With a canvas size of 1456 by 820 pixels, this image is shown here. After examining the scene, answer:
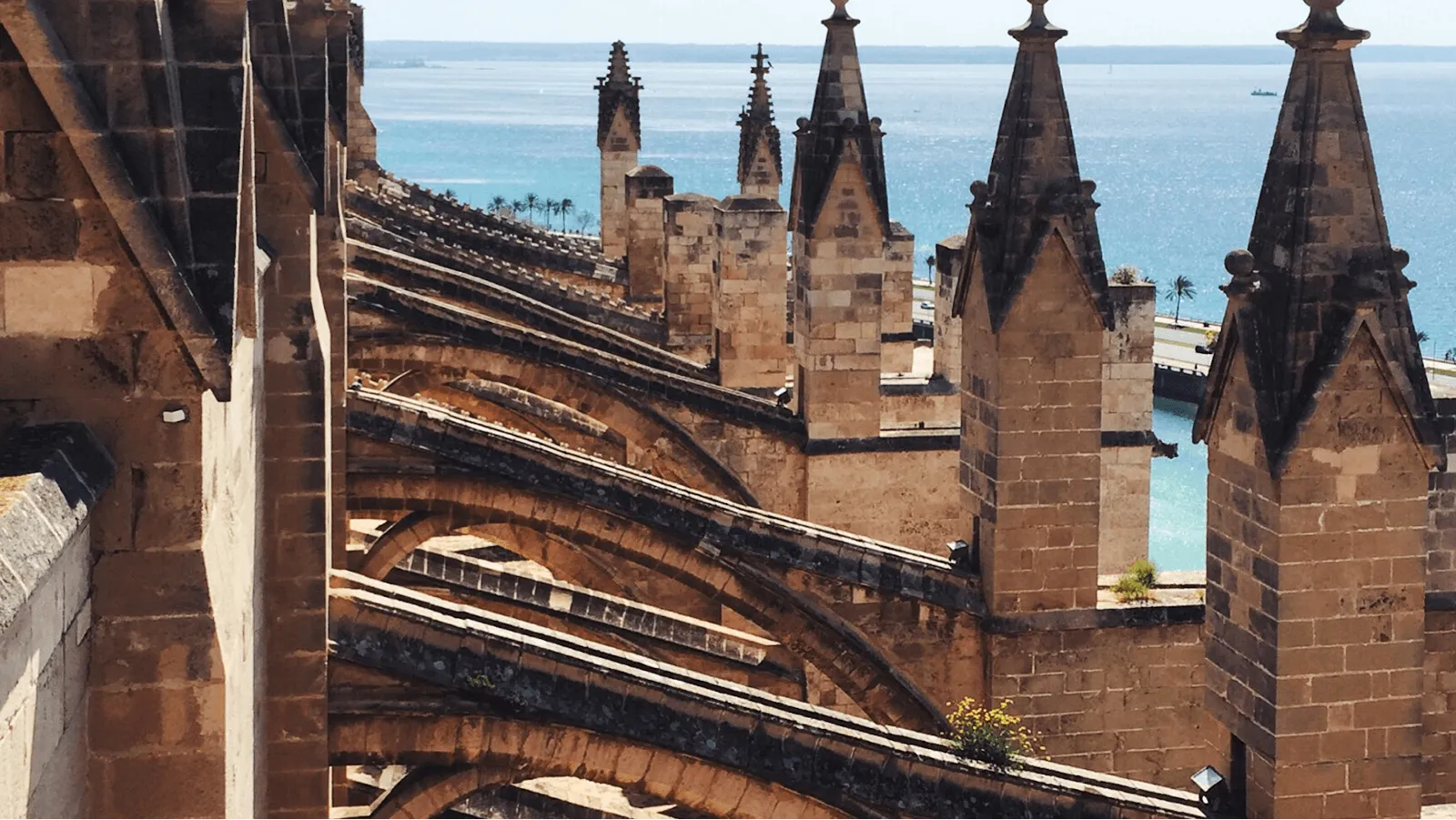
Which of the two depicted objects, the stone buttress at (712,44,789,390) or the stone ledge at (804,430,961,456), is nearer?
the stone ledge at (804,430,961,456)

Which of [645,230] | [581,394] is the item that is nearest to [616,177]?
[645,230]

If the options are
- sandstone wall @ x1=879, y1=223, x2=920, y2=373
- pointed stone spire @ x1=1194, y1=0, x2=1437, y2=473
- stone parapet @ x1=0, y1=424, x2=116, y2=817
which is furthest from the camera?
sandstone wall @ x1=879, y1=223, x2=920, y2=373

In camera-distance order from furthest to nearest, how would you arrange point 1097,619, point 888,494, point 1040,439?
1. point 888,494
2. point 1097,619
3. point 1040,439

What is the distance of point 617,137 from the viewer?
3675 cm

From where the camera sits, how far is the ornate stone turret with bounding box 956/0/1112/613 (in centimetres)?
1374

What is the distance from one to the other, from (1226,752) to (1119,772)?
134 inches

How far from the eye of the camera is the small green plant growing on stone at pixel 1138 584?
1452cm

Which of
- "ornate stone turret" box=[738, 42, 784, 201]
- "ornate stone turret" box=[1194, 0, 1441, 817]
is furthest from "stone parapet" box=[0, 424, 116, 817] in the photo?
"ornate stone turret" box=[738, 42, 784, 201]

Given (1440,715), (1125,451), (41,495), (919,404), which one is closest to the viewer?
(41,495)

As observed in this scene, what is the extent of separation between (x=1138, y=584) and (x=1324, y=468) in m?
4.20

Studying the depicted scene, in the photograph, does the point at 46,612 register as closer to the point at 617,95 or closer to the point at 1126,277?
the point at 1126,277

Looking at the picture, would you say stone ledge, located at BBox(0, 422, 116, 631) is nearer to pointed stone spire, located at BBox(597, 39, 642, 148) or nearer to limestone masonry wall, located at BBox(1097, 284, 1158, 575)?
limestone masonry wall, located at BBox(1097, 284, 1158, 575)

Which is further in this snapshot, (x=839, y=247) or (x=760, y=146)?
(x=760, y=146)

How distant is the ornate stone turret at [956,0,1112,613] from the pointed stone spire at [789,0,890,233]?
16.6ft
